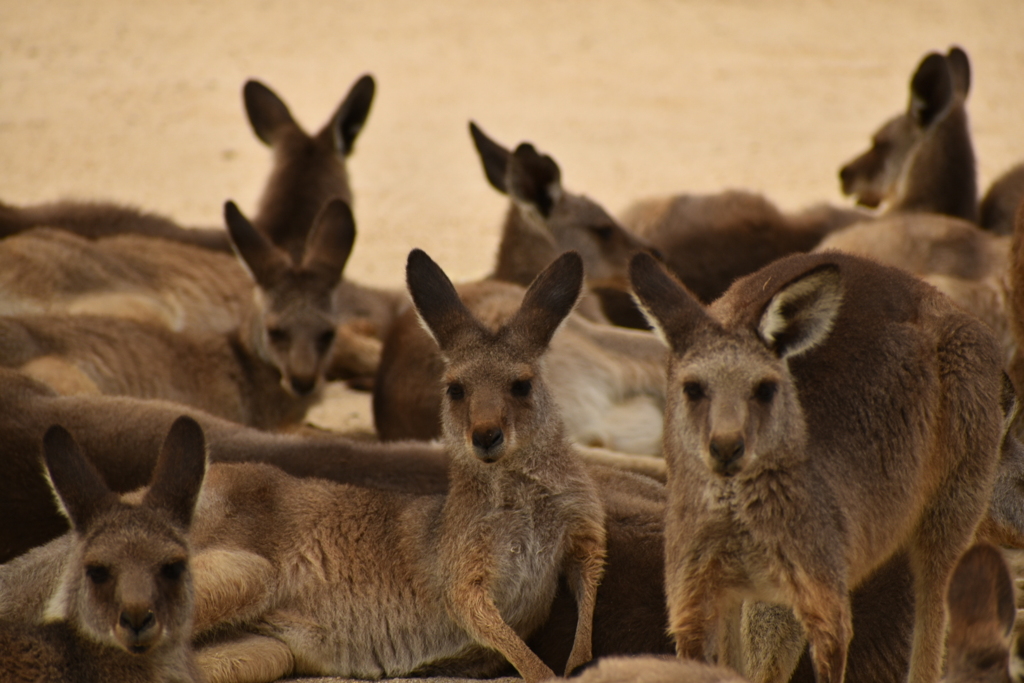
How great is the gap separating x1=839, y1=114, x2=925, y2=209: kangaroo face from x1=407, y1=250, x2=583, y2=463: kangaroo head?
13.9 ft

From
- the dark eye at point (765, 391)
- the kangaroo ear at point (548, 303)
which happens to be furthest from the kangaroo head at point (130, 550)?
the dark eye at point (765, 391)

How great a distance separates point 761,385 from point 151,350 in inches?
151

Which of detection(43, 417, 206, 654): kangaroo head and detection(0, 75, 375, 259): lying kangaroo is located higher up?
detection(0, 75, 375, 259): lying kangaroo

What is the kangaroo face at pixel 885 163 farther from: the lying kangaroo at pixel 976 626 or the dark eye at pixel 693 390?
the lying kangaroo at pixel 976 626

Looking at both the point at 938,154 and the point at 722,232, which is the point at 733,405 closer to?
the point at 722,232

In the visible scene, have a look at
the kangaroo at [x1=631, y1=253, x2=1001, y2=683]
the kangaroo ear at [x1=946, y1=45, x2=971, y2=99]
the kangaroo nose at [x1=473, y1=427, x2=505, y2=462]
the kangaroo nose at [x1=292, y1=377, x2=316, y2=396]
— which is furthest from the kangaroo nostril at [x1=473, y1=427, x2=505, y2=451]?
the kangaroo ear at [x1=946, y1=45, x2=971, y2=99]

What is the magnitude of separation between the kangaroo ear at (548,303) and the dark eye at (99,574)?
58.0 inches

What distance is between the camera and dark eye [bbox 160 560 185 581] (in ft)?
11.5

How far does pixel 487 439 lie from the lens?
387cm

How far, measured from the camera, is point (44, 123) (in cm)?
1252

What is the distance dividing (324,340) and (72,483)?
121 inches

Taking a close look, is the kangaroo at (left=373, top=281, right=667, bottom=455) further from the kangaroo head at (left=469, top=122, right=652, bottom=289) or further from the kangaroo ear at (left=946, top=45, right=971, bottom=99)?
the kangaroo ear at (left=946, top=45, right=971, bottom=99)

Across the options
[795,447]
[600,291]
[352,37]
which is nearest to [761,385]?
[795,447]

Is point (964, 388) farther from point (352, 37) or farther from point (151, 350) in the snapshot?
point (352, 37)
